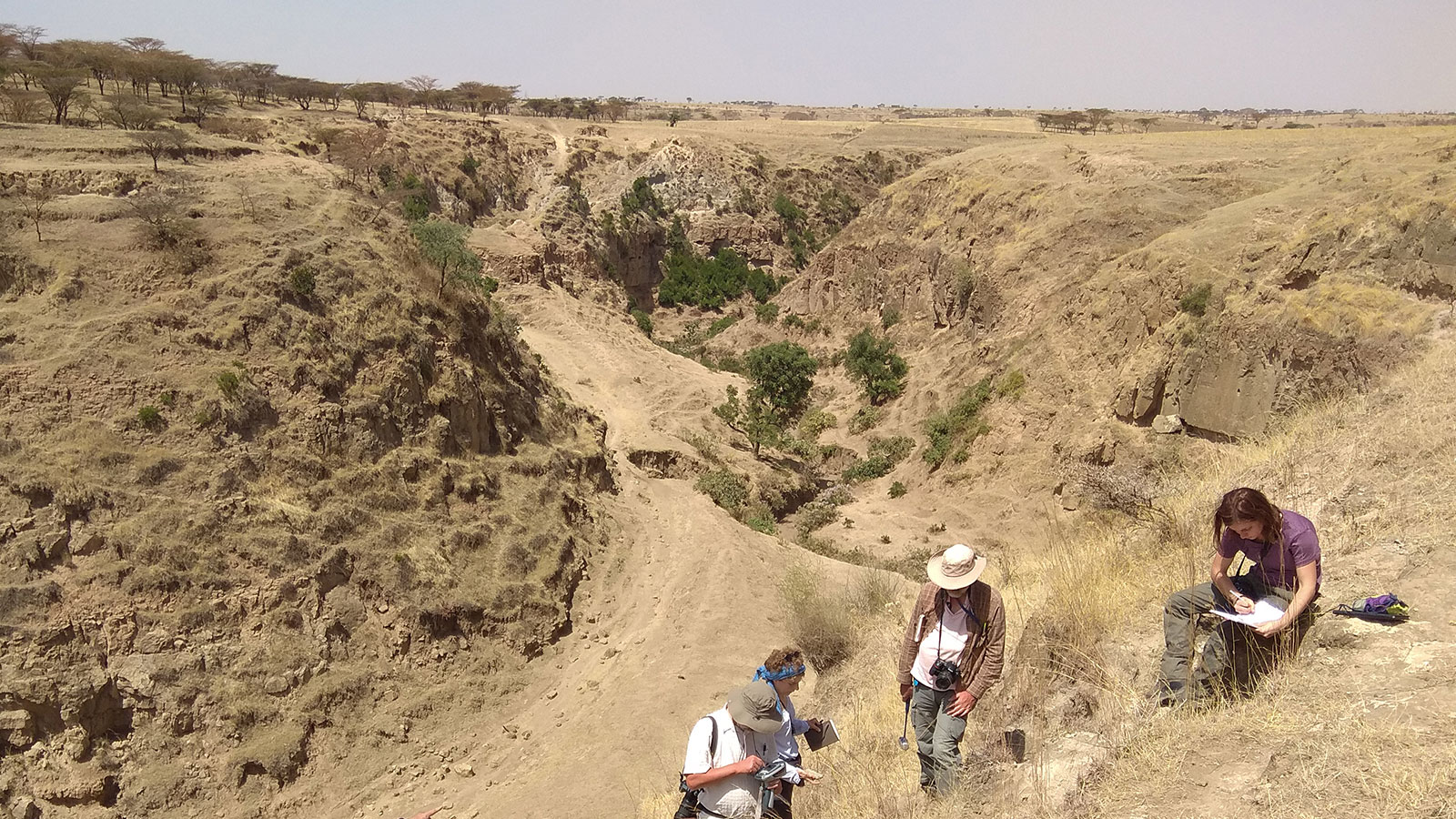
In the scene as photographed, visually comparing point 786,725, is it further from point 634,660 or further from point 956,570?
point 634,660

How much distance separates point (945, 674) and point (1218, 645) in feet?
5.50

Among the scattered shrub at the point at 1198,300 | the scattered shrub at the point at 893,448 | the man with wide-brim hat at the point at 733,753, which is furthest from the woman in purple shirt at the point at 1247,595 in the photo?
the scattered shrub at the point at 893,448

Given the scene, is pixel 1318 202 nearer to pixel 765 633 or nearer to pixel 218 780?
pixel 765 633

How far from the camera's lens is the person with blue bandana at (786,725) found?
5016 mm

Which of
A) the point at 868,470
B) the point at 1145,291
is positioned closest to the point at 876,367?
the point at 868,470

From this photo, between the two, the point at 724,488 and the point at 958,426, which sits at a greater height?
the point at 958,426

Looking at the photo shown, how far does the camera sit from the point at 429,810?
33.0ft

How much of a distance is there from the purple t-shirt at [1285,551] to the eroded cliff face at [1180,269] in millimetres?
10481

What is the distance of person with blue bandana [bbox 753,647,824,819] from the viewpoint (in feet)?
16.5

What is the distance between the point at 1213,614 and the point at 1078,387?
16.8 metres

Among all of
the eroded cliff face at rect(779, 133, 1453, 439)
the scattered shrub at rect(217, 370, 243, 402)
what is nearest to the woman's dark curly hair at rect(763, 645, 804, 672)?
the scattered shrub at rect(217, 370, 243, 402)

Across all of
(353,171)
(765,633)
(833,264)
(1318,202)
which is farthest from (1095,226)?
(353,171)

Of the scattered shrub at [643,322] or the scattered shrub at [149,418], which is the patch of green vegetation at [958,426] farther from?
the scattered shrub at [149,418]

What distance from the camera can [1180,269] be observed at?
19.1m
